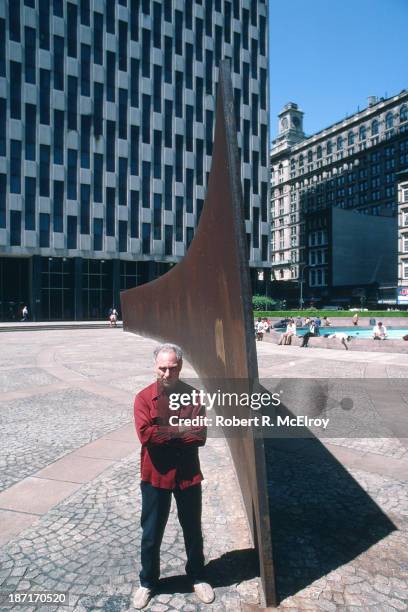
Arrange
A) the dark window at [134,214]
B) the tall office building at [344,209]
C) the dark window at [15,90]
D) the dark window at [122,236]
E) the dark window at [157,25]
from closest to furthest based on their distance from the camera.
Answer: the dark window at [15,90] < the dark window at [122,236] < the dark window at [134,214] < the dark window at [157,25] < the tall office building at [344,209]

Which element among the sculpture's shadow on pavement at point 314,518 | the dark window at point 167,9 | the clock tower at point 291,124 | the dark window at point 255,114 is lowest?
the sculpture's shadow on pavement at point 314,518

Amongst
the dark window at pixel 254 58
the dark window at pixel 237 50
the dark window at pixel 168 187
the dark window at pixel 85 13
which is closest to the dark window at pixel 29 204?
the dark window at pixel 168 187

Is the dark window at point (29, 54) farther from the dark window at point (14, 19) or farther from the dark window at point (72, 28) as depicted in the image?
the dark window at point (72, 28)

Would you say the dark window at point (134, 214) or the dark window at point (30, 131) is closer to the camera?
the dark window at point (30, 131)

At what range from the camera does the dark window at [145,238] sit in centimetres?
4380

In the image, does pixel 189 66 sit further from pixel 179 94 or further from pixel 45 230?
pixel 45 230

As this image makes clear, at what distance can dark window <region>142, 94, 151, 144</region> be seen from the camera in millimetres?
43972

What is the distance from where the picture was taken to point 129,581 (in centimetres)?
305

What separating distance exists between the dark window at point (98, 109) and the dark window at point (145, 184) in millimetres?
Result: 5221

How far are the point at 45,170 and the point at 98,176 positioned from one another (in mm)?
4865

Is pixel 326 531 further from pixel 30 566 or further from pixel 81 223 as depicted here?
pixel 81 223

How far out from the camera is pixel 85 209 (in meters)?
40.8

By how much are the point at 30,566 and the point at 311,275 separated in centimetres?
7802

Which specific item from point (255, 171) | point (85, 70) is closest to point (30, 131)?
point (85, 70)
